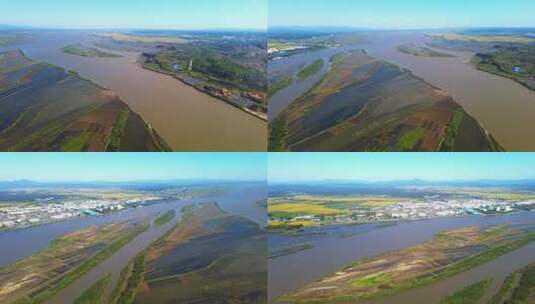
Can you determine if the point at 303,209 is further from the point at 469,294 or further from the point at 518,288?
the point at 518,288

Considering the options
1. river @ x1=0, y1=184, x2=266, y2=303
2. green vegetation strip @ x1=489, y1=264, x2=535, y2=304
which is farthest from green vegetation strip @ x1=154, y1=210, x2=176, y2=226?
green vegetation strip @ x1=489, y1=264, x2=535, y2=304

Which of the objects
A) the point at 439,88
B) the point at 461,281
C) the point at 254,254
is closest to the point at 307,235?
the point at 254,254

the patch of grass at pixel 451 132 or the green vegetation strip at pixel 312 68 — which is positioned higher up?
the green vegetation strip at pixel 312 68

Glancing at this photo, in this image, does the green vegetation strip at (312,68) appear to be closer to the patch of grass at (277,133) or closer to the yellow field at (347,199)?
the patch of grass at (277,133)

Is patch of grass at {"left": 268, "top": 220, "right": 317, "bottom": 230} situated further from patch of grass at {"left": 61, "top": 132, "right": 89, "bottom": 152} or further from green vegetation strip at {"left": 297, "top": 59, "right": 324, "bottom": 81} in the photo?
patch of grass at {"left": 61, "top": 132, "right": 89, "bottom": 152}

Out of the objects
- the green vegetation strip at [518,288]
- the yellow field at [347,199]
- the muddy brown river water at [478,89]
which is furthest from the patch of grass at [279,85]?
the green vegetation strip at [518,288]

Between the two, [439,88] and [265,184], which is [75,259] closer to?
[265,184]
